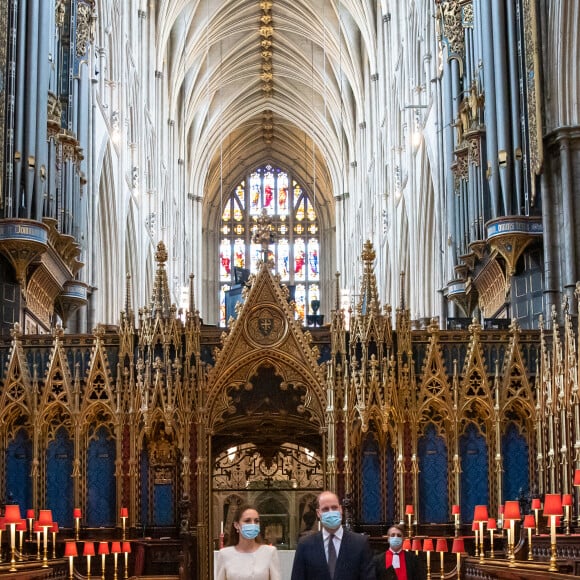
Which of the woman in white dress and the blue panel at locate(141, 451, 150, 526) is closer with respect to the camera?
the woman in white dress

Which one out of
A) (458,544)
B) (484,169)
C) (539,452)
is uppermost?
(484,169)

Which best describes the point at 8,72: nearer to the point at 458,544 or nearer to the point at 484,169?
the point at 484,169

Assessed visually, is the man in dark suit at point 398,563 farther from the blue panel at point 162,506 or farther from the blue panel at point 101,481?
the blue panel at point 101,481

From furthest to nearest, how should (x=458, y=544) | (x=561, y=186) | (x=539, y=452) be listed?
(x=561, y=186) < (x=539, y=452) < (x=458, y=544)

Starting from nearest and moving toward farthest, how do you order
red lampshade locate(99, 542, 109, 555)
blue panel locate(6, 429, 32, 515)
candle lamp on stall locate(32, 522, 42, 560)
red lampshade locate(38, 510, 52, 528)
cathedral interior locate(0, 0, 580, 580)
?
red lampshade locate(38, 510, 52, 528), candle lamp on stall locate(32, 522, 42, 560), red lampshade locate(99, 542, 109, 555), cathedral interior locate(0, 0, 580, 580), blue panel locate(6, 429, 32, 515)

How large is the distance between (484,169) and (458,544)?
11235 mm

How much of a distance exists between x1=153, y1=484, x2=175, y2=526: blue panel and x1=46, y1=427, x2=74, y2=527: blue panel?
1.52 meters

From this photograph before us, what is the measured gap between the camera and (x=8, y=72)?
80.3 ft

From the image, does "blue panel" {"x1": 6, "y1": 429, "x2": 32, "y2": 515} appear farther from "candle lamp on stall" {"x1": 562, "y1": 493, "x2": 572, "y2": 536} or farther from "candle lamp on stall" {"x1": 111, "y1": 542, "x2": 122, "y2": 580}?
"candle lamp on stall" {"x1": 562, "y1": 493, "x2": 572, "y2": 536}

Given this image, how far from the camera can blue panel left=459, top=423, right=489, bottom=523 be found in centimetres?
2216

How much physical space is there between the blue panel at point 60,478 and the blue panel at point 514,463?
7909mm

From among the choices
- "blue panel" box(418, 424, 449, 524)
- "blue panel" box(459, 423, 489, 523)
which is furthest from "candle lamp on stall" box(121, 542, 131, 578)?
"blue panel" box(459, 423, 489, 523)

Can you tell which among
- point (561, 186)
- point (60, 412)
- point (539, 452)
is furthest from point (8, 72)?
point (539, 452)

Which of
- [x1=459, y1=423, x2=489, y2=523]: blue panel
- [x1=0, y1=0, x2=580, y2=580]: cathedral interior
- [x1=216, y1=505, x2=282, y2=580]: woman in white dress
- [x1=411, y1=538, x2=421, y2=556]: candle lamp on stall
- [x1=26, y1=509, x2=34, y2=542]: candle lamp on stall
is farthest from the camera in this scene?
[x1=459, y1=423, x2=489, y2=523]: blue panel
